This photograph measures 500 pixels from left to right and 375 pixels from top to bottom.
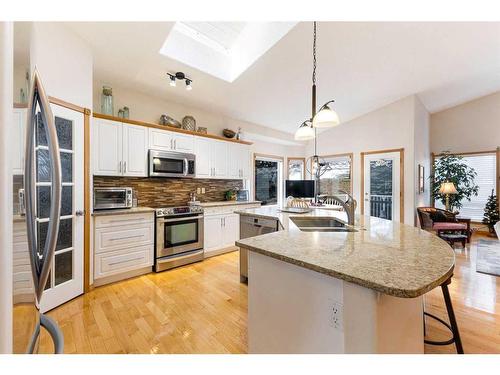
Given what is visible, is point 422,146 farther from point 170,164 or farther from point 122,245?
point 122,245

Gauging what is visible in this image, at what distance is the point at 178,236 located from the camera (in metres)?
3.26

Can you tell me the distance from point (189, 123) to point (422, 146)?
200 inches

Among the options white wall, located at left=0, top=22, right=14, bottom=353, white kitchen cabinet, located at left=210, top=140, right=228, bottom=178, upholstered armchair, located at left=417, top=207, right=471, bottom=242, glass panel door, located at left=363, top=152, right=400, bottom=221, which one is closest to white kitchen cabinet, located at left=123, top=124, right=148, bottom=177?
white kitchen cabinet, located at left=210, top=140, right=228, bottom=178

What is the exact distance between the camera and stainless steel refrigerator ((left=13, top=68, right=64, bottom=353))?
582 mm

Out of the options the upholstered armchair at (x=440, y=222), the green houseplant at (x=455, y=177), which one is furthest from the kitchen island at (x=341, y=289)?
the green houseplant at (x=455, y=177)

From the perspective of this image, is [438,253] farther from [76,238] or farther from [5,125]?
[76,238]

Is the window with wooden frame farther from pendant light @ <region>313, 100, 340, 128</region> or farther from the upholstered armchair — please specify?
pendant light @ <region>313, 100, 340, 128</region>

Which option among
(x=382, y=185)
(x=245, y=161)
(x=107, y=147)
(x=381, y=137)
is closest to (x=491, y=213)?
(x=382, y=185)

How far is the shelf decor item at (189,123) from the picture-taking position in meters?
3.93

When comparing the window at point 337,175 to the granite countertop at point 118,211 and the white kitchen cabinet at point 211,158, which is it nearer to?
the white kitchen cabinet at point 211,158

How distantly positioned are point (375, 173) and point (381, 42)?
2.96 m

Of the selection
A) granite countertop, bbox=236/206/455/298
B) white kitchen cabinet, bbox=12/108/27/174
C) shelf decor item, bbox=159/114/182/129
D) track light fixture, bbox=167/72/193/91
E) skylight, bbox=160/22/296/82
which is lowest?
Result: granite countertop, bbox=236/206/455/298

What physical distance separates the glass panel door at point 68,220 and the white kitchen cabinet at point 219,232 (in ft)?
5.40

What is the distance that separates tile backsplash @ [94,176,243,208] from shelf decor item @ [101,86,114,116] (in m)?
0.88
